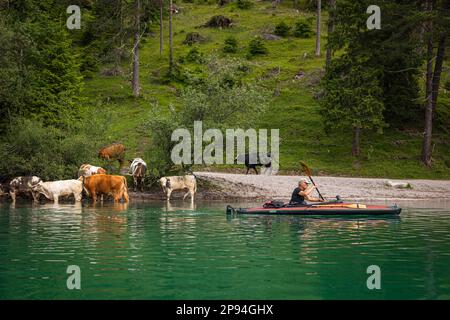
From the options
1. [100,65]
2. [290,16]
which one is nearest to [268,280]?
[100,65]

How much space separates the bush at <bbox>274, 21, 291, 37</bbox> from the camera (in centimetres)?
8544

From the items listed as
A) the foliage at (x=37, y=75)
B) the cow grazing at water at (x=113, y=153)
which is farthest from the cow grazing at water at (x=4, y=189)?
the cow grazing at water at (x=113, y=153)

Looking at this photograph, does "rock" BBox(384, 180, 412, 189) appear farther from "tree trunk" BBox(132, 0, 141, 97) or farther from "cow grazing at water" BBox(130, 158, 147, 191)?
"tree trunk" BBox(132, 0, 141, 97)

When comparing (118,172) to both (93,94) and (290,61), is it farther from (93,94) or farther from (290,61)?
(290,61)

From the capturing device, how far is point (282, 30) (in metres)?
85.4

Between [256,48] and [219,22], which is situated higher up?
[219,22]

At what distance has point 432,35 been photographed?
1829 inches

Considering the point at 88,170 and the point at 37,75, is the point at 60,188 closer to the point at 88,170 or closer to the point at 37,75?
the point at 88,170

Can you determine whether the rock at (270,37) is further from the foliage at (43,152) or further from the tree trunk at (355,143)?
the foliage at (43,152)

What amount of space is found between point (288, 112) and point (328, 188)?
65.6 ft

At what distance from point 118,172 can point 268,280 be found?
29527 mm

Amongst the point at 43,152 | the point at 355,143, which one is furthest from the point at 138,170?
the point at 355,143

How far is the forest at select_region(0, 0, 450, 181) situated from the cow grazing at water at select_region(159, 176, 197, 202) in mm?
1490

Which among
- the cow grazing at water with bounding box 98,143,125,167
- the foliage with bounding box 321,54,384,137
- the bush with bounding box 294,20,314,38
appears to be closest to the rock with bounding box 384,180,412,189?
the foliage with bounding box 321,54,384,137
